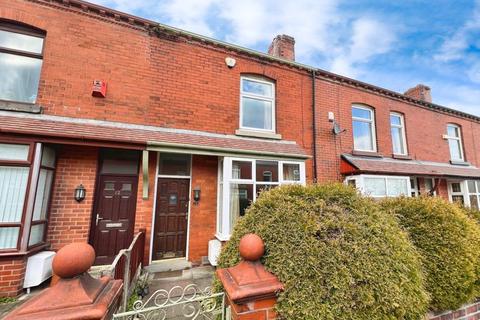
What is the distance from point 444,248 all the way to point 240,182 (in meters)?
4.15

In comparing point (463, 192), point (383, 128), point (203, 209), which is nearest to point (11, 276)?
point (203, 209)

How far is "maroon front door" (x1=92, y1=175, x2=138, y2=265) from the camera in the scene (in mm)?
5078

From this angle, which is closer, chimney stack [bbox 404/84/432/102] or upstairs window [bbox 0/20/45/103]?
upstairs window [bbox 0/20/45/103]

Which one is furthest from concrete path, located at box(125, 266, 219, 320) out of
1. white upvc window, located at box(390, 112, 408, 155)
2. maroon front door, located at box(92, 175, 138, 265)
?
white upvc window, located at box(390, 112, 408, 155)

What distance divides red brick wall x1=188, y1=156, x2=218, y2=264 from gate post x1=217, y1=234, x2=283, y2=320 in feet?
13.9

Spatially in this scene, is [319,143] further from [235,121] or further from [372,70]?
[372,70]

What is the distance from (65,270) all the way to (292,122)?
715 cm

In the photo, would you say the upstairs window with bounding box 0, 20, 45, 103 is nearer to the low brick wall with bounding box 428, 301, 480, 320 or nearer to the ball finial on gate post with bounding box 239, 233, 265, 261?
the ball finial on gate post with bounding box 239, 233, 265, 261

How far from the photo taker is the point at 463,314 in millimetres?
2553

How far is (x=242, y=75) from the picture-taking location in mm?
7184

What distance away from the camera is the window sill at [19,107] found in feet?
15.1

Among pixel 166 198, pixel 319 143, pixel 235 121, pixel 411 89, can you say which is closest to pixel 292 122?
pixel 319 143

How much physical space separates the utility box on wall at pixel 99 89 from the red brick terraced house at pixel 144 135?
3 centimetres

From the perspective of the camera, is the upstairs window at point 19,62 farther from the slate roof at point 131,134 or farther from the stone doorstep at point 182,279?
the stone doorstep at point 182,279
